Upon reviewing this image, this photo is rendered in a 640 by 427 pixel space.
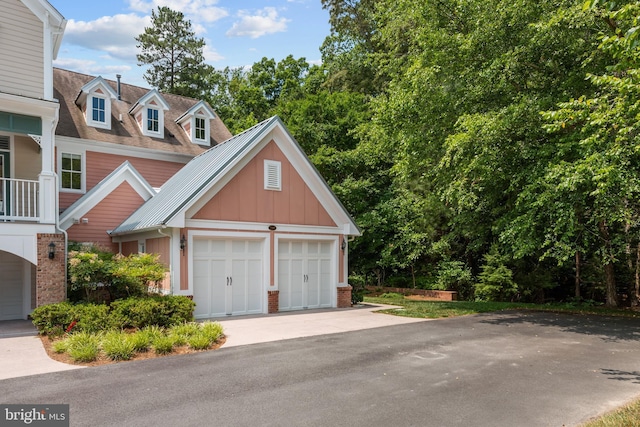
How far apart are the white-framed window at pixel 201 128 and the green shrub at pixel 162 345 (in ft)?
48.6

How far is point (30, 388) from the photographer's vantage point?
6430 millimetres

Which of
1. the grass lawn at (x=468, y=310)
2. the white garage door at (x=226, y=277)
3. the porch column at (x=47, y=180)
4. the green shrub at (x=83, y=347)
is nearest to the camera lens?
the green shrub at (x=83, y=347)

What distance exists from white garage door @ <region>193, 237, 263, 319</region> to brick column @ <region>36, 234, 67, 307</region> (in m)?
3.41

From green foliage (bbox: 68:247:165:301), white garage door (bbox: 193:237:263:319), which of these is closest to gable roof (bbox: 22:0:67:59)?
green foliage (bbox: 68:247:165:301)

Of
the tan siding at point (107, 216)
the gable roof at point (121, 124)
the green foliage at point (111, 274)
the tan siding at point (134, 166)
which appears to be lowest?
the green foliage at point (111, 274)

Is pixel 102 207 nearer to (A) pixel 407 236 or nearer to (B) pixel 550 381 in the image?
(A) pixel 407 236

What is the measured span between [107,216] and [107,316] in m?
6.77

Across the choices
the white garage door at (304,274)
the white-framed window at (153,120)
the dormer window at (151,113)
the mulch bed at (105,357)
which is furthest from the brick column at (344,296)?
the white-framed window at (153,120)

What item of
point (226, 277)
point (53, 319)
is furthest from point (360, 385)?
point (226, 277)

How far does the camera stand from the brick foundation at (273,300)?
14.0m

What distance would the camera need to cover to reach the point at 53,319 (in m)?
10.0

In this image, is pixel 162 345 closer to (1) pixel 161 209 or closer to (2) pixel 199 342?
(2) pixel 199 342

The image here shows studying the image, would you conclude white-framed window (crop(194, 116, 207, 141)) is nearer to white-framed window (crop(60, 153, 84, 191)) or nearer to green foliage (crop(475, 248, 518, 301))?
white-framed window (crop(60, 153, 84, 191))

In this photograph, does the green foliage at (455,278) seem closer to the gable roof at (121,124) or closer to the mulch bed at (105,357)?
the gable roof at (121,124)
